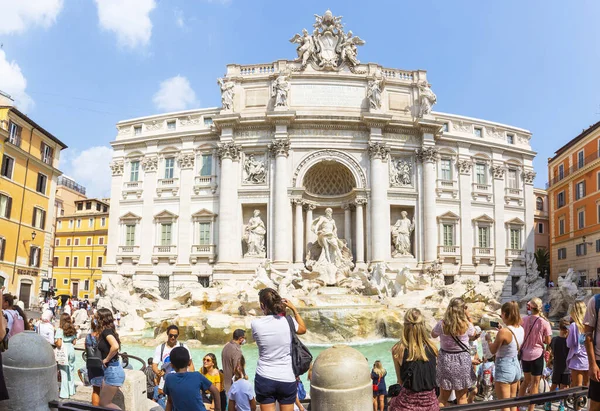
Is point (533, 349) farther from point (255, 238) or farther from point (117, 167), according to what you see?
point (117, 167)

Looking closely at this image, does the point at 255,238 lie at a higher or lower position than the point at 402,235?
lower

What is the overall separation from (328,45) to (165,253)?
17095 millimetres

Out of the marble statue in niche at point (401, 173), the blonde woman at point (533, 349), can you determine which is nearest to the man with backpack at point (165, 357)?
the blonde woman at point (533, 349)

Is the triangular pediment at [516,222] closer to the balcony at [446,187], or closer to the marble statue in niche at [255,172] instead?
the balcony at [446,187]

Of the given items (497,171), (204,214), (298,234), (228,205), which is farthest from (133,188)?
(497,171)

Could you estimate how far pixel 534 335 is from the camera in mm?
6000

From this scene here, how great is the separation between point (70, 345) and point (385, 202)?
22039mm

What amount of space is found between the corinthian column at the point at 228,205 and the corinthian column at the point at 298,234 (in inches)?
138

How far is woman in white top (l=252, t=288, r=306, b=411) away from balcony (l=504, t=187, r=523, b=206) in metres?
30.6

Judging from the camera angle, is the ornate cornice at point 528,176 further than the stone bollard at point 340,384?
Yes

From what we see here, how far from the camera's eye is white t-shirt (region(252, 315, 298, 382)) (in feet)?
15.3

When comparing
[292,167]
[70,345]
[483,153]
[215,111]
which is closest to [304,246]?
[292,167]

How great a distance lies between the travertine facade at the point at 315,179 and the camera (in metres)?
28.5

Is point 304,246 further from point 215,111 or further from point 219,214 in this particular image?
point 215,111
